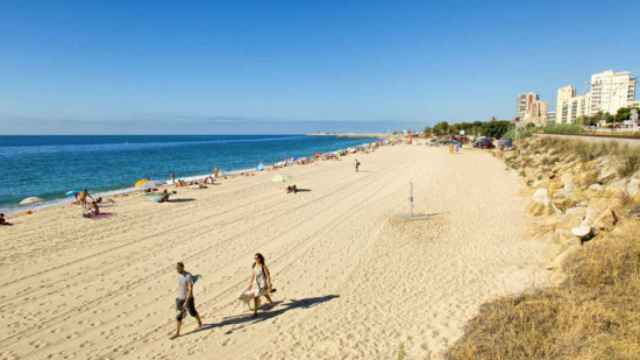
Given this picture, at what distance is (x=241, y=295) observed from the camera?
6648 millimetres

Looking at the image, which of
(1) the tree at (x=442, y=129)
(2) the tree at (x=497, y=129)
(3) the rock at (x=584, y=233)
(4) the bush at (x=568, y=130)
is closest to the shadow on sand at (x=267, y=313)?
(3) the rock at (x=584, y=233)

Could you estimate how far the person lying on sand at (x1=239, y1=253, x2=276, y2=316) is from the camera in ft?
21.2

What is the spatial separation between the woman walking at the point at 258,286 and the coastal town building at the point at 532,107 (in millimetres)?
117645

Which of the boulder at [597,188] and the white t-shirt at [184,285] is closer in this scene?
the white t-shirt at [184,285]

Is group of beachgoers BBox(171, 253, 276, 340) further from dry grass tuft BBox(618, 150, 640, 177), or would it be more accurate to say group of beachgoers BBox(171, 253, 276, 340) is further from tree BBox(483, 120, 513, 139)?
tree BBox(483, 120, 513, 139)

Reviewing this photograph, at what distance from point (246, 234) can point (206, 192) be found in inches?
394

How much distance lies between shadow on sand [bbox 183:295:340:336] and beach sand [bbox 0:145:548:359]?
0.04 meters

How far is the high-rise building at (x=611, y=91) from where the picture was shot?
99688 millimetres

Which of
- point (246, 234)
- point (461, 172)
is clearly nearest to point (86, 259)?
point (246, 234)

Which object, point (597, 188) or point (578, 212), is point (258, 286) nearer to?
point (578, 212)

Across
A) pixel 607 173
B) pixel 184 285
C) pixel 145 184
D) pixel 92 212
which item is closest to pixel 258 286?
pixel 184 285

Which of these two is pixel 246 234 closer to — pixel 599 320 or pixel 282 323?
pixel 282 323

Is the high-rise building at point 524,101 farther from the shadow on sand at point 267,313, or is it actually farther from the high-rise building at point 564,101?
the shadow on sand at point 267,313

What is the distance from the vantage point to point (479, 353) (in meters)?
4.46
